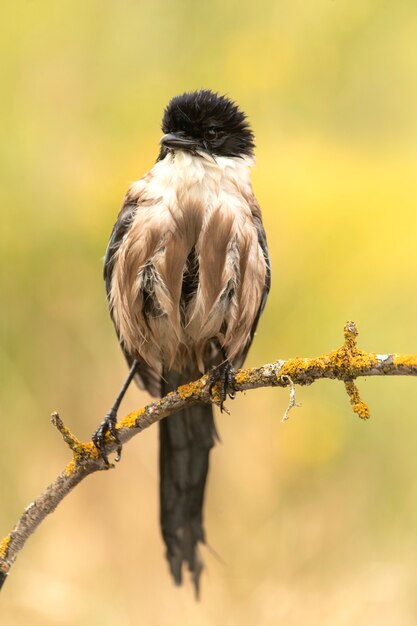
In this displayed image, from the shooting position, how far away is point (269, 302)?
4.58 m

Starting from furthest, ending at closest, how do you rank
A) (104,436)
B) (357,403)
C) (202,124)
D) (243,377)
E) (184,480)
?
(184,480)
(202,124)
(104,436)
(243,377)
(357,403)

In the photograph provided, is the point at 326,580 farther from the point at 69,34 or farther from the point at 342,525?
the point at 69,34

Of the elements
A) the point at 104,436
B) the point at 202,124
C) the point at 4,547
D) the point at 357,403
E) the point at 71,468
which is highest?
the point at 202,124

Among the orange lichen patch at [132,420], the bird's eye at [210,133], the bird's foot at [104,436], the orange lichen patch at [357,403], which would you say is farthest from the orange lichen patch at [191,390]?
the bird's eye at [210,133]

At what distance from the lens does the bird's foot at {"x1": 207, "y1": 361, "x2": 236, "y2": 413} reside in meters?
2.79

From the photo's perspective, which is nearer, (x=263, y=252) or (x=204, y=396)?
(x=204, y=396)

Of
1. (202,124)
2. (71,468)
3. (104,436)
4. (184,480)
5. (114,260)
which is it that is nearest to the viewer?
(71,468)

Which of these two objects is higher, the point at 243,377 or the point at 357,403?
the point at 243,377

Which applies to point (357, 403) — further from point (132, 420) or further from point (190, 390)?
point (132, 420)

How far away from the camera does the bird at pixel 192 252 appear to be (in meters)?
3.00

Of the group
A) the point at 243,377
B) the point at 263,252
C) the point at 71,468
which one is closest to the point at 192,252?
the point at 263,252

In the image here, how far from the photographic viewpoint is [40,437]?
4590mm

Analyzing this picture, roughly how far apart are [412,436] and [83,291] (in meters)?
1.88

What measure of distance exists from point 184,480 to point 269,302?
129cm
